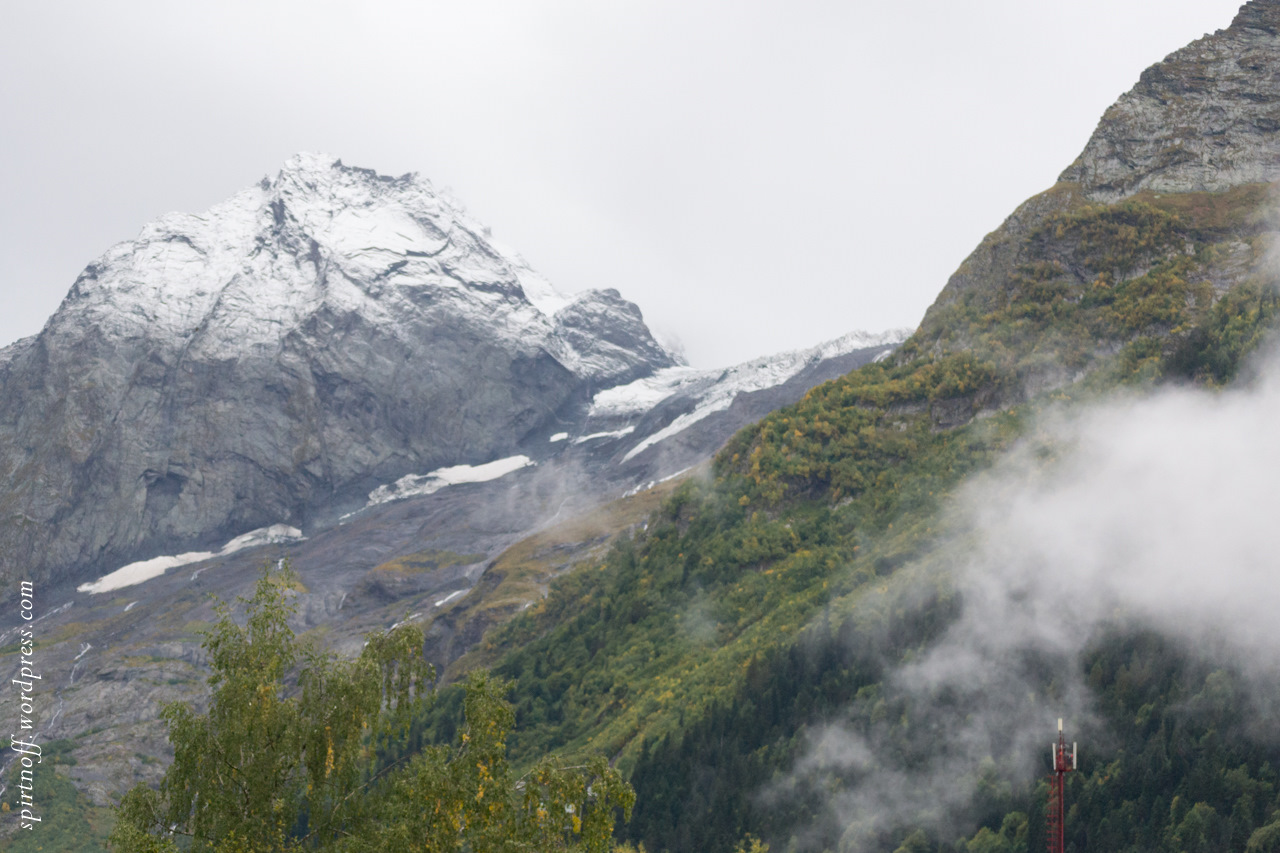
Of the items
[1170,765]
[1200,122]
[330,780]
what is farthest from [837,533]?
[330,780]

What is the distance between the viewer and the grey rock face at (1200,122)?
4710 inches

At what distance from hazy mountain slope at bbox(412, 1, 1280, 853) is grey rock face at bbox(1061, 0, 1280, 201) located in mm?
394

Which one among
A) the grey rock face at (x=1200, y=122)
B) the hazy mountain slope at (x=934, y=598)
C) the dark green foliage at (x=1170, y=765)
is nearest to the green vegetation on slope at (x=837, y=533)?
the hazy mountain slope at (x=934, y=598)

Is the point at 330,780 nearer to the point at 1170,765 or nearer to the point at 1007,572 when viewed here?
the point at 1170,765

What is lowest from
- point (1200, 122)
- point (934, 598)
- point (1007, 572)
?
point (934, 598)

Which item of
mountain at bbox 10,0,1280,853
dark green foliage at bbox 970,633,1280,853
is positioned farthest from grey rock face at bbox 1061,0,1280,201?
dark green foliage at bbox 970,633,1280,853

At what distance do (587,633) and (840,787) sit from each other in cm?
5321

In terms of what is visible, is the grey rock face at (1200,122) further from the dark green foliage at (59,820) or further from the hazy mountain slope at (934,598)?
the dark green foliage at (59,820)

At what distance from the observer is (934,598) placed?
83938mm

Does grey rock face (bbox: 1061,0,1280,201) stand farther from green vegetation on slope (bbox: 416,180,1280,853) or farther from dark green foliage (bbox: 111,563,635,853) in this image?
dark green foliage (bbox: 111,563,635,853)

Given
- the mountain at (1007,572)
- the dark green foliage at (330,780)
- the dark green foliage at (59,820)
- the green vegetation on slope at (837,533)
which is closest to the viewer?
the dark green foliage at (330,780)

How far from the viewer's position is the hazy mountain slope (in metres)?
65.8

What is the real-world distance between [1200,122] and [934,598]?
8053 cm

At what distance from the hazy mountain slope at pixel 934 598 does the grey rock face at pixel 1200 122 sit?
0.39 m
